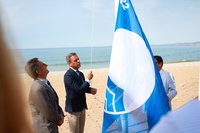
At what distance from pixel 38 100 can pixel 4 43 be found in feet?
6.98

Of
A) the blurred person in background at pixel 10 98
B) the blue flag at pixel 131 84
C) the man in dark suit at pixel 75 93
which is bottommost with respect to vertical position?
the man in dark suit at pixel 75 93

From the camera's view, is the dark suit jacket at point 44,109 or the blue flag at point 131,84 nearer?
the blue flag at point 131,84

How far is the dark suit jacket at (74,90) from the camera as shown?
346cm

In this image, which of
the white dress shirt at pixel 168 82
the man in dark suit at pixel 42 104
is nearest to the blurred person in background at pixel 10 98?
the man in dark suit at pixel 42 104

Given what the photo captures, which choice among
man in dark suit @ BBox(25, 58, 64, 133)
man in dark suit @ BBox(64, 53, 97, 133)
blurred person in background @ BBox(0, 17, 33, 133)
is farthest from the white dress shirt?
blurred person in background @ BBox(0, 17, 33, 133)

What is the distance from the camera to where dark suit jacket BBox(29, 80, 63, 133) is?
261cm

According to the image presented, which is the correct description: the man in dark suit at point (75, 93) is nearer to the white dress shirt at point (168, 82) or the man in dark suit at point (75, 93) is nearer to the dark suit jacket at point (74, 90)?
the dark suit jacket at point (74, 90)

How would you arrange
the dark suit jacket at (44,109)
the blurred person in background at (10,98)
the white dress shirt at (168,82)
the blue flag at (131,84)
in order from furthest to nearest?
1. the white dress shirt at (168,82)
2. the dark suit jacket at (44,109)
3. the blue flag at (131,84)
4. the blurred person in background at (10,98)

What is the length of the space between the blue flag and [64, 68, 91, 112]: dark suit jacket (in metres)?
1.06

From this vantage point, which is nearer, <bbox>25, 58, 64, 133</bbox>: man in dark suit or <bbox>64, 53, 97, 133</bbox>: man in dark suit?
<bbox>25, 58, 64, 133</bbox>: man in dark suit

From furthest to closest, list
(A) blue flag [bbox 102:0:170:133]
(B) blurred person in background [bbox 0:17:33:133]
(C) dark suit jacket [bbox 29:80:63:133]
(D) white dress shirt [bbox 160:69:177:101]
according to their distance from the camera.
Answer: (D) white dress shirt [bbox 160:69:177:101] → (C) dark suit jacket [bbox 29:80:63:133] → (A) blue flag [bbox 102:0:170:133] → (B) blurred person in background [bbox 0:17:33:133]

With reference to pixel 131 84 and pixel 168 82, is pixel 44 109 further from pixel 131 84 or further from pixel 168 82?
pixel 168 82

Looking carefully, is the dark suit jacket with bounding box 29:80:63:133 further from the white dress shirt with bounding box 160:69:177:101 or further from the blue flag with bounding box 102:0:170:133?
the white dress shirt with bounding box 160:69:177:101

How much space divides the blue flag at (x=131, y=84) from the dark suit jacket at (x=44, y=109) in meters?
0.54
